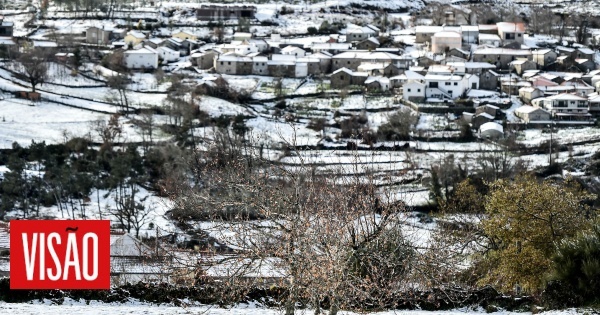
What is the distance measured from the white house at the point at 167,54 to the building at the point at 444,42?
44.6ft

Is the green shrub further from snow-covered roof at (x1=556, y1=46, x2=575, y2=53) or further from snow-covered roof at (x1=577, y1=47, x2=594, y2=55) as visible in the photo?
snow-covered roof at (x1=556, y1=46, x2=575, y2=53)

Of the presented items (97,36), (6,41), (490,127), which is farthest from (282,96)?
(97,36)

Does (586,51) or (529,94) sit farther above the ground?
(586,51)

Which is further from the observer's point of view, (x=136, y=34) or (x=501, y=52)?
(x=136, y=34)

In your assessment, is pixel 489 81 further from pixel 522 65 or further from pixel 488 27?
pixel 488 27

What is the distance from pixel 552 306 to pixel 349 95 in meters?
31.4

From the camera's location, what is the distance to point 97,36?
53750mm

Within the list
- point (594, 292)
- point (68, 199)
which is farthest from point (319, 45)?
point (594, 292)

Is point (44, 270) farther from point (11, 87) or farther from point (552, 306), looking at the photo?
point (11, 87)

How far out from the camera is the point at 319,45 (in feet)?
172

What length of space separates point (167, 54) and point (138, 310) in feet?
132

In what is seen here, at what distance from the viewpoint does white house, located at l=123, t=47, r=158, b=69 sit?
1866 inches

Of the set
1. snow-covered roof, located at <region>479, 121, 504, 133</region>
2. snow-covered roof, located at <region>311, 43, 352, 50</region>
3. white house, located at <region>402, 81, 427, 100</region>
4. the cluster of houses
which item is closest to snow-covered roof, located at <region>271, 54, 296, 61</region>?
the cluster of houses

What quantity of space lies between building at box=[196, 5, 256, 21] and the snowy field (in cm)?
5127
